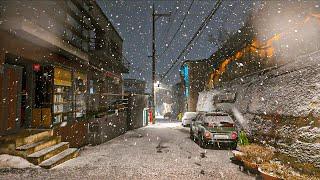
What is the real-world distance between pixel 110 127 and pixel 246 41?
1204cm

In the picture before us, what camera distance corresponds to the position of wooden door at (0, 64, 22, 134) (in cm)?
905

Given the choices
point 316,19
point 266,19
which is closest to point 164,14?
point 266,19

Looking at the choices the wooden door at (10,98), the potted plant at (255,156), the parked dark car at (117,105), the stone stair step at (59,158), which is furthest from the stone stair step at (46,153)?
the parked dark car at (117,105)

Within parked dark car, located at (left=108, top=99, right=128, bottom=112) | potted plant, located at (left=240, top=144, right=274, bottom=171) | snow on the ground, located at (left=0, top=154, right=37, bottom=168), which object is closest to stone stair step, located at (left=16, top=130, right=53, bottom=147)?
snow on the ground, located at (left=0, top=154, right=37, bottom=168)

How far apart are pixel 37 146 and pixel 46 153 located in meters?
0.47

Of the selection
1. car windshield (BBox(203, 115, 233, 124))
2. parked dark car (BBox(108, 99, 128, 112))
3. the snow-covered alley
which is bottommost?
the snow-covered alley

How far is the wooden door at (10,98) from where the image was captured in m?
9.05

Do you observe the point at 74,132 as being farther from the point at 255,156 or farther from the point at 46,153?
the point at 255,156

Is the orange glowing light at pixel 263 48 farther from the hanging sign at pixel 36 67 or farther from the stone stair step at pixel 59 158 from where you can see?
the hanging sign at pixel 36 67

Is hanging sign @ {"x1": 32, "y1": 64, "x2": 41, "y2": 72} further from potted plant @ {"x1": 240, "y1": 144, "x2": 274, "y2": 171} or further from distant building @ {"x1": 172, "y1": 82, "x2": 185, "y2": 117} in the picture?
distant building @ {"x1": 172, "y1": 82, "x2": 185, "y2": 117}

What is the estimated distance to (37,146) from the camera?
8680 mm

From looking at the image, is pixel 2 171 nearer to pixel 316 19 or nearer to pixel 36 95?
pixel 36 95

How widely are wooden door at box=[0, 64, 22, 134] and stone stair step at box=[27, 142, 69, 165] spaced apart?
1762 mm

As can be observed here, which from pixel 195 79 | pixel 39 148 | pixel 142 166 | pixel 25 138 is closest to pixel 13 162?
pixel 25 138
